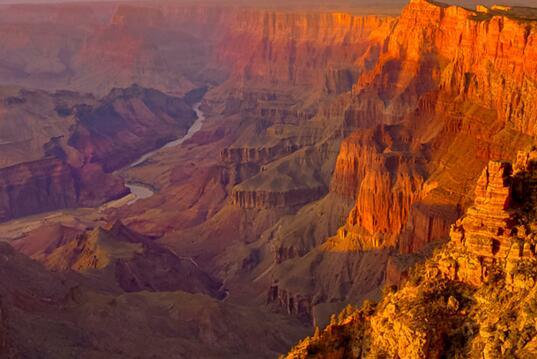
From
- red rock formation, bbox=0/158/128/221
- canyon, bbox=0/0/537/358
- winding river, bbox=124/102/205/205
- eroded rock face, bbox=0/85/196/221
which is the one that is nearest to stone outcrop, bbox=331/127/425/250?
canyon, bbox=0/0/537/358

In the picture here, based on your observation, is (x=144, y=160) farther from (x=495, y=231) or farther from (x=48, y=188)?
(x=495, y=231)

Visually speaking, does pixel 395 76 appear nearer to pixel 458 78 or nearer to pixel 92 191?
pixel 458 78

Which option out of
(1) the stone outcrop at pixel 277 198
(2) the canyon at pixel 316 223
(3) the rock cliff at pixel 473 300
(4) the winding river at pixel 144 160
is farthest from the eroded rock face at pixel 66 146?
(3) the rock cliff at pixel 473 300

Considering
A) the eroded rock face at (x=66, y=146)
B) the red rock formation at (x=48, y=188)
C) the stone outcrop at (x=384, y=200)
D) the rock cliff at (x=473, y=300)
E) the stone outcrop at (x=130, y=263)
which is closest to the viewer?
the rock cliff at (x=473, y=300)

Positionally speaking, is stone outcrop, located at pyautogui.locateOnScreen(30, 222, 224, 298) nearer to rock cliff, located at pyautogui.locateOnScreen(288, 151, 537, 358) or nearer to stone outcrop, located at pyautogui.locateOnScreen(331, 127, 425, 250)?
stone outcrop, located at pyautogui.locateOnScreen(331, 127, 425, 250)

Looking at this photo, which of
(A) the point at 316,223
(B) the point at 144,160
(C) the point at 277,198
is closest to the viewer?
(A) the point at 316,223

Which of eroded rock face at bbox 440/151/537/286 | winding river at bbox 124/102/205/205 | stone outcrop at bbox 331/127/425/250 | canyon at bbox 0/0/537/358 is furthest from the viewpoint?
winding river at bbox 124/102/205/205

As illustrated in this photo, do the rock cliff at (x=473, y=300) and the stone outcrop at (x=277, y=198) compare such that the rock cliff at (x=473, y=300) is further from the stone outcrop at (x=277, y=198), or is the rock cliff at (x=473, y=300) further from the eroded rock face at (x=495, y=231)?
the stone outcrop at (x=277, y=198)

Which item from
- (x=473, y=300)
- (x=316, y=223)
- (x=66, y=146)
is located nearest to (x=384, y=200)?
(x=316, y=223)
